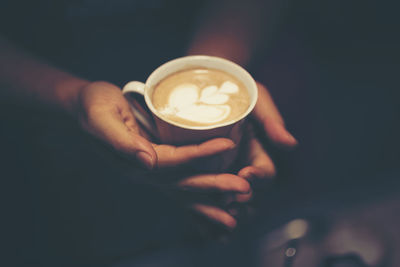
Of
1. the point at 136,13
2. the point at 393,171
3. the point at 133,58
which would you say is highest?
the point at 136,13

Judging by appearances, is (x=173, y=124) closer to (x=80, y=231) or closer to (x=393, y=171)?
(x=80, y=231)

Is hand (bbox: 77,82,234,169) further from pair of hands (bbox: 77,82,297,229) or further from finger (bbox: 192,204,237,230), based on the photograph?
finger (bbox: 192,204,237,230)

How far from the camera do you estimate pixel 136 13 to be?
1188mm

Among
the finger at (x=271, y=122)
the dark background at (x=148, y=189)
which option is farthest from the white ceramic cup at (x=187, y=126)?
the dark background at (x=148, y=189)

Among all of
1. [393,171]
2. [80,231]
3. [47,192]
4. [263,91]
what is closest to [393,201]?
[393,171]

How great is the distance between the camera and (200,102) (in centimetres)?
84

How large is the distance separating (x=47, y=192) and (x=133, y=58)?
75cm

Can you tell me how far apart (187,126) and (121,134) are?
191 millimetres

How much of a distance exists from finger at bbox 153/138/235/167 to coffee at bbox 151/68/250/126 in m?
0.06

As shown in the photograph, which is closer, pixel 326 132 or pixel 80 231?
pixel 80 231

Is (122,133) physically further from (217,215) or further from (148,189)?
(148,189)

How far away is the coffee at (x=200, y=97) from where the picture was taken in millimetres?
796

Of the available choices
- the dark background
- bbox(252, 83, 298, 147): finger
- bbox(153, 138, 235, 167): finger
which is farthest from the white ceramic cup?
the dark background

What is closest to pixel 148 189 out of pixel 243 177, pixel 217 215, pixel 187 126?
pixel 217 215
